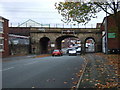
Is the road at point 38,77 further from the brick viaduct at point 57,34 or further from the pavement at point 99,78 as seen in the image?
the brick viaduct at point 57,34

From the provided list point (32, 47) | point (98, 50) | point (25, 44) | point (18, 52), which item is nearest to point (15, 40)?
point (18, 52)

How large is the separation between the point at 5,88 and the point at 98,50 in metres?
45.3

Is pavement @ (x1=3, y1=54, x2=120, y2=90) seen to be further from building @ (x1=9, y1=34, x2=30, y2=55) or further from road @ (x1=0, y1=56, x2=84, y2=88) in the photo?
building @ (x1=9, y1=34, x2=30, y2=55)

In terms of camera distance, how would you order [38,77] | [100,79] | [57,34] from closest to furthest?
[100,79]
[38,77]
[57,34]

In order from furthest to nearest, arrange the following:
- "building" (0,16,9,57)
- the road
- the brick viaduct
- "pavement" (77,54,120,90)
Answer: the brick viaduct < "building" (0,16,9,57) < the road < "pavement" (77,54,120,90)

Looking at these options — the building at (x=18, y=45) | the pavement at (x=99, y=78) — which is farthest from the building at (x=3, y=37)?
the pavement at (x=99, y=78)

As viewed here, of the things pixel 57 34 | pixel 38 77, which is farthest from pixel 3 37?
pixel 38 77

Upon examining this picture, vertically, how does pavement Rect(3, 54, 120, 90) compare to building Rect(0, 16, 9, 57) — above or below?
below

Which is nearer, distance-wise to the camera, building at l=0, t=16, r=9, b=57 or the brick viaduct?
building at l=0, t=16, r=9, b=57

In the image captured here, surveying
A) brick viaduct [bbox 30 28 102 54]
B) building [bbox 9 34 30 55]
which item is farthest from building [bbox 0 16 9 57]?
brick viaduct [bbox 30 28 102 54]

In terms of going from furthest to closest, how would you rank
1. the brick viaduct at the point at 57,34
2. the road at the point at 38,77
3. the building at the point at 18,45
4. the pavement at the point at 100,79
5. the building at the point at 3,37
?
1. the brick viaduct at the point at 57,34
2. the building at the point at 18,45
3. the building at the point at 3,37
4. the road at the point at 38,77
5. the pavement at the point at 100,79

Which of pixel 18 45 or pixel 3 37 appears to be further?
pixel 18 45

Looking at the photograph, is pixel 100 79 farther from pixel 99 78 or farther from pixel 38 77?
pixel 38 77

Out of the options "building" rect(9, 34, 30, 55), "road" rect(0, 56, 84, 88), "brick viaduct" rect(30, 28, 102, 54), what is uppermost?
"brick viaduct" rect(30, 28, 102, 54)
